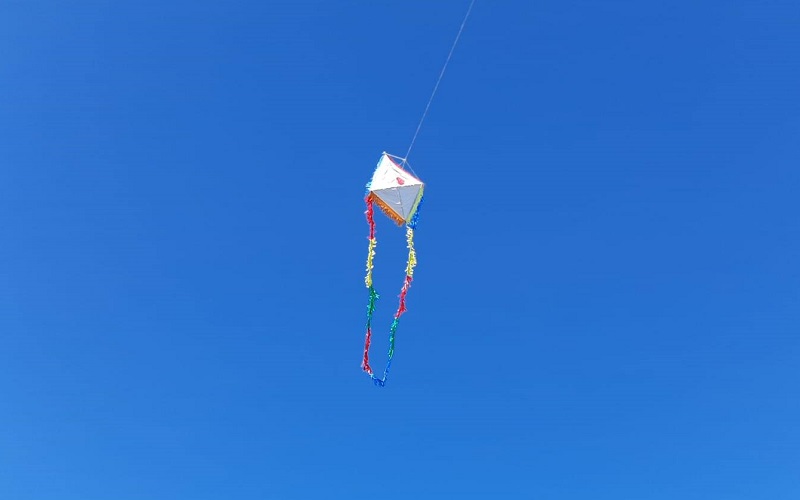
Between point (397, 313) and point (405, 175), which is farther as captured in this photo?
point (397, 313)

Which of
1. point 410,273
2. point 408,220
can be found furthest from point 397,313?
point 408,220

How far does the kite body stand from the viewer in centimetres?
1917

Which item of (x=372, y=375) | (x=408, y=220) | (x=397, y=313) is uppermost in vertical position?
(x=408, y=220)

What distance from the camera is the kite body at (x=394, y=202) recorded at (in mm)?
19172

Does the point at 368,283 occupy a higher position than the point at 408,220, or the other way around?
the point at 408,220

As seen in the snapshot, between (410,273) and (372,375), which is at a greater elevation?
(410,273)

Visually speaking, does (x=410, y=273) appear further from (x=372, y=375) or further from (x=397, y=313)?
(x=372, y=375)

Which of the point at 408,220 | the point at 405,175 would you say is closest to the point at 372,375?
the point at 408,220

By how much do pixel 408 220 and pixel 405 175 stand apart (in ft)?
4.61

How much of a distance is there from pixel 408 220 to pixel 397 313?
3.07 metres

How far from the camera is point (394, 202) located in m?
19.4

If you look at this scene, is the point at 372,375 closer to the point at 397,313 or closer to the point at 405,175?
the point at 397,313

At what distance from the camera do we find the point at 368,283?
66.4ft

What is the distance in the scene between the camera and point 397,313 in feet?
68.2
